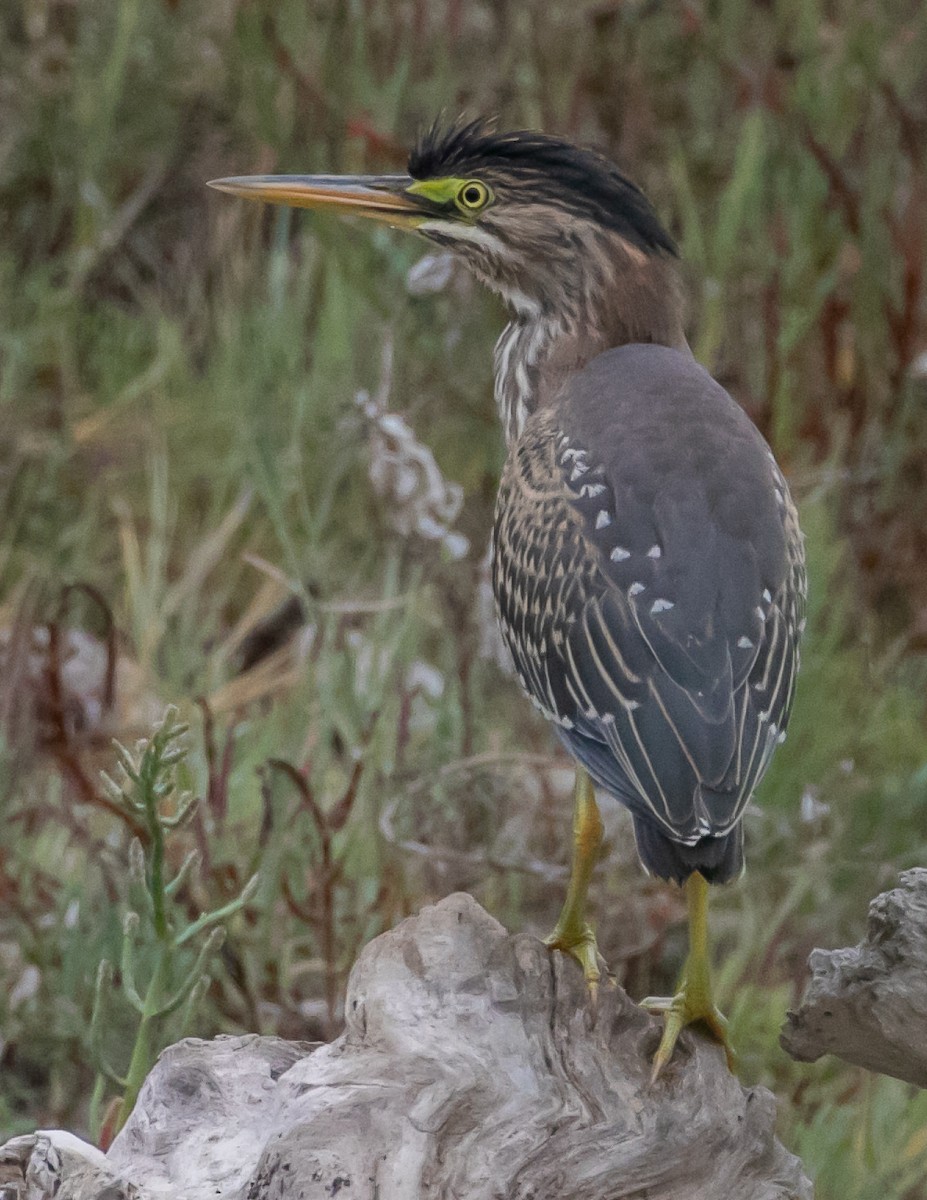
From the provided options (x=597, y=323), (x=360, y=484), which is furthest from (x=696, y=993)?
(x=360, y=484)

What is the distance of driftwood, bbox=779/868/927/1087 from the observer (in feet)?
6.63

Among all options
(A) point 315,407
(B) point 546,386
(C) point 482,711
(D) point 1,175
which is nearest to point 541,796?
(C) point 482,711

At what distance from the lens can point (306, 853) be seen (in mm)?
3129

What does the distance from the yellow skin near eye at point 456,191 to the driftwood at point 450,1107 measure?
48.2 inches

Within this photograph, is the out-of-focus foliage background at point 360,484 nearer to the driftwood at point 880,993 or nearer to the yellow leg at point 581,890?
the yellow leg at point 581,890

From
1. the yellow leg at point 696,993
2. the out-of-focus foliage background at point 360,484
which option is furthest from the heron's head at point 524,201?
the yellow leg at point 696,993

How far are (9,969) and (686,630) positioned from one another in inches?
53.7

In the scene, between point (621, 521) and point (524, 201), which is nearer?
point (621, 521)

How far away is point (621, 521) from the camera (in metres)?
2.40

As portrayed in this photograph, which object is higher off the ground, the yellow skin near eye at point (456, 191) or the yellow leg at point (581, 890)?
the yellow skin near eye at point (456, 191)

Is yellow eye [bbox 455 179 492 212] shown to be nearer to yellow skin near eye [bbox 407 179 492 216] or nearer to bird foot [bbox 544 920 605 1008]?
yellow skin near eye [bbox 407 179 492 216]

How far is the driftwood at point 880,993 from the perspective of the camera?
2.02 m

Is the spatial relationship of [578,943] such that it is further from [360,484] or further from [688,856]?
[360,484]

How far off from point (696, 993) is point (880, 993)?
342 millimetres
